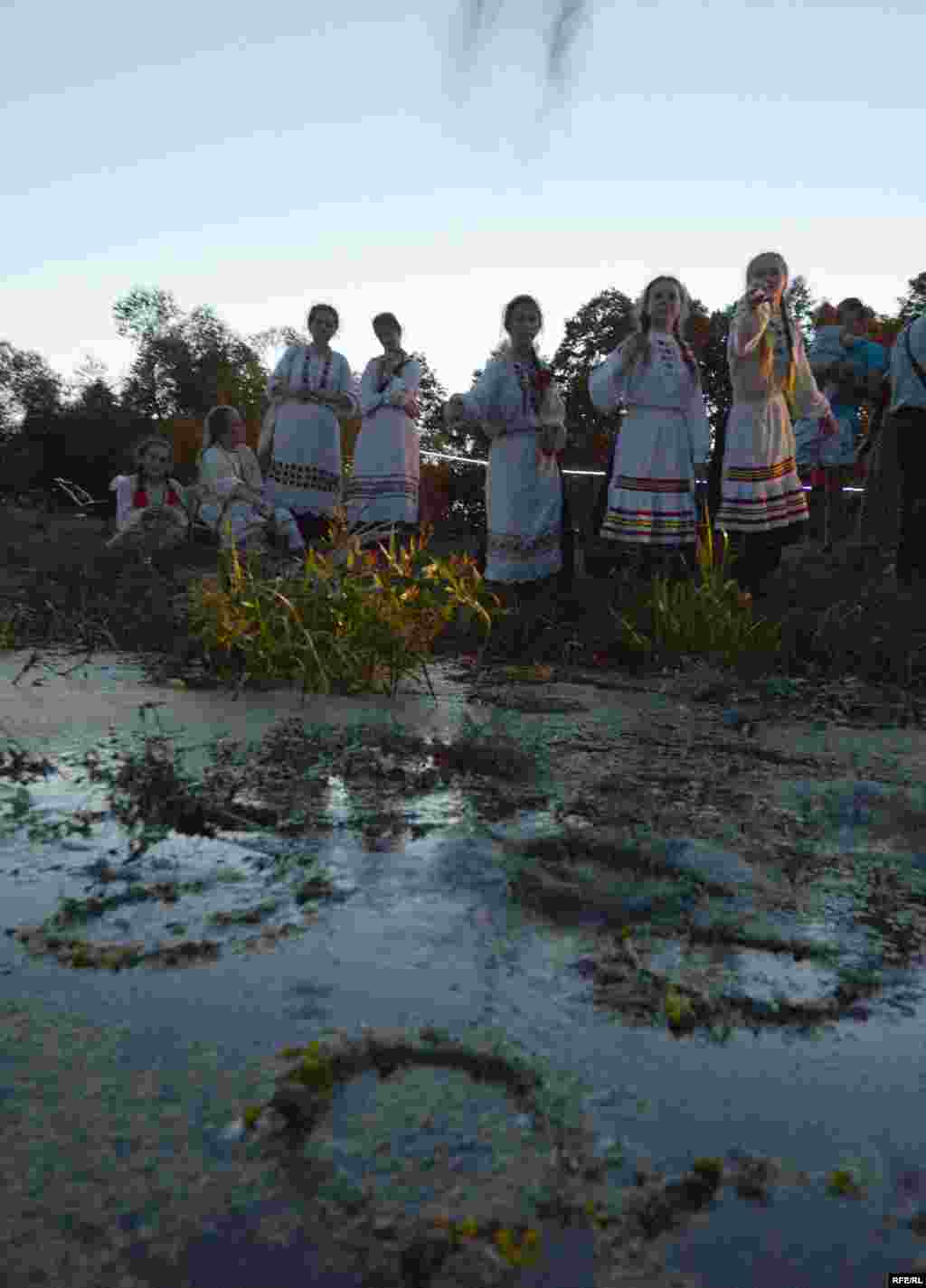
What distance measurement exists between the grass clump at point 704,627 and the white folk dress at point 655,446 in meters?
1.39

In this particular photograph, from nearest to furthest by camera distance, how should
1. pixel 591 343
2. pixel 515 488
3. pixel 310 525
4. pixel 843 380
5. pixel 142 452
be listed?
pixel 515 488
pixel 843 380
pixel 310 525
pixel 142 452
pixel 591 343

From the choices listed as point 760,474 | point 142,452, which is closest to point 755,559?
point 760,474

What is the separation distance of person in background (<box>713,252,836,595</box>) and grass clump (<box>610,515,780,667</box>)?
135 cm

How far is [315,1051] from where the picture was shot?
113 centimetres

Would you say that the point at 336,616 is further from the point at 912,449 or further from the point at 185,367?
the point at 185,367

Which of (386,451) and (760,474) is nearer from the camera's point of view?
(760,474)

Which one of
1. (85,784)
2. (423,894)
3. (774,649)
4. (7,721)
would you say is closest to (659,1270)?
(423,894)

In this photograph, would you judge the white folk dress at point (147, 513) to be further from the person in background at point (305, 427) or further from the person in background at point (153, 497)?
the person in background at point (305, 427)

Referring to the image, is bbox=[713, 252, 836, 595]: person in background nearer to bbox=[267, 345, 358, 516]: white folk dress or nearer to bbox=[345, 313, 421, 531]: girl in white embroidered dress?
bbox=[345, 313, 421, 531]: girl in white embroidered dress

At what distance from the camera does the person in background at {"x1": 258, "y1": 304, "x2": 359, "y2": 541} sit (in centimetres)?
815

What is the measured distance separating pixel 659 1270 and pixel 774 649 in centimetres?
376

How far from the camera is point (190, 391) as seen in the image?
32.0 meters

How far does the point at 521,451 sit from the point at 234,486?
2542 mm

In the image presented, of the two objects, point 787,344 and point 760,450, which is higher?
point 787,344
